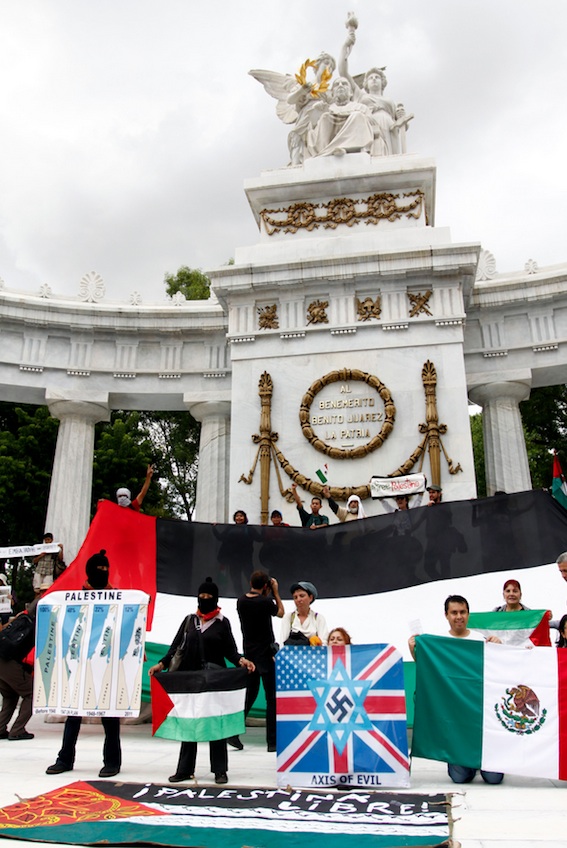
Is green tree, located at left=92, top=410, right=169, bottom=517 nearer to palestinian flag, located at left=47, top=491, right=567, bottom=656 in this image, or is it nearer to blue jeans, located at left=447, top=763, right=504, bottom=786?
palestinian flag, located at left=47, top=491, right=567, bottom=656

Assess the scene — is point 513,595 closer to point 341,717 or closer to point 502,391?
point 341,717

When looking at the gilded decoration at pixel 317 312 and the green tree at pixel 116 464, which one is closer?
the gilded decoration at pixel 317 312

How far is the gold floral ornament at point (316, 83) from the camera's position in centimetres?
2203

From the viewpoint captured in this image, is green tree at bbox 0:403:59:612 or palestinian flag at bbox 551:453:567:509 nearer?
palestinian flag at bbox 551:453:567:509

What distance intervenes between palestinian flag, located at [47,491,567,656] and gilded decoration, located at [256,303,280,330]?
27.1ft

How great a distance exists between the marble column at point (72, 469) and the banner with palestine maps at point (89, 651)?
514 inches

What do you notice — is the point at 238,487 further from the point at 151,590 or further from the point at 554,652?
the point at 554,652

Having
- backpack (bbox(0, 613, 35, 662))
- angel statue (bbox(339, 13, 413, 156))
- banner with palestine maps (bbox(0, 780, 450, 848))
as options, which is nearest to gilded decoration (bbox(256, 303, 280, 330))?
angel statue (bbox(339, 13, 413, 156))

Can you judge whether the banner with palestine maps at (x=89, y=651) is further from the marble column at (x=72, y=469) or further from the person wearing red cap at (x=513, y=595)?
the marble column at (x=72, y=469)

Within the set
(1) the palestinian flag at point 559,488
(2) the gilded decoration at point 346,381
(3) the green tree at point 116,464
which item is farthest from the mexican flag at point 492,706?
(3) the green tree at point 116,464

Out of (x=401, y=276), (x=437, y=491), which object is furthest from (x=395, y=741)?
(x=401, y=276)

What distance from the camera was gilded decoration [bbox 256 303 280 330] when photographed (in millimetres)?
19203

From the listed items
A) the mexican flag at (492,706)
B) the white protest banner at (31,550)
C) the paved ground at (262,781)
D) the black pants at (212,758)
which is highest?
the white protest banner at (31,550)

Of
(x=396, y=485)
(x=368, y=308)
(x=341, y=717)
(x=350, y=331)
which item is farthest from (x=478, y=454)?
(x=341, y=717)
